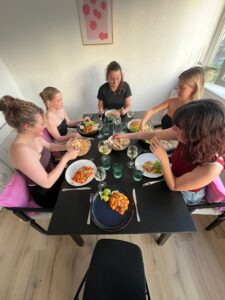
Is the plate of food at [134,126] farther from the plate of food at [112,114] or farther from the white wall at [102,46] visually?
the white wall at [102,46]

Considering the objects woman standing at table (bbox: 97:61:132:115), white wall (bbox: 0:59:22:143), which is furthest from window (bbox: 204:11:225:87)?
white wall (bbox: 0:59:22:143)

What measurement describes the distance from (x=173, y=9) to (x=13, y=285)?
3.48 meters

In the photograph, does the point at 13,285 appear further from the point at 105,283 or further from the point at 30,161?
the point at 30,161

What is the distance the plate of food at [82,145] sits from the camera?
1243 mm

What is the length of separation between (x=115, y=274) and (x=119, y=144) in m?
0.94

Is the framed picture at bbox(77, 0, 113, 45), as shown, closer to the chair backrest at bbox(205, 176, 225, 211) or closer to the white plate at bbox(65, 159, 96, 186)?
the white plate at bbox(65, 159, 96, 186)

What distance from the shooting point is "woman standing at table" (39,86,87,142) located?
152 centimetres

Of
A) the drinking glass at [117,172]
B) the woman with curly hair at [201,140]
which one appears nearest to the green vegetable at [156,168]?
the woman with curly hair at [201,140]

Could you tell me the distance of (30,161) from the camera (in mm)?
926

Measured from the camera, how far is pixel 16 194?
3.48ft

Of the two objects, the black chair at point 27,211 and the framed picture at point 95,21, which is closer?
the black chair at point 27,211

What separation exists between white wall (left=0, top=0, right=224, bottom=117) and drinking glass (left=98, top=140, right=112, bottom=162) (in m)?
1.55

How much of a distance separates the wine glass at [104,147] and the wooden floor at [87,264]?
97 centimetres

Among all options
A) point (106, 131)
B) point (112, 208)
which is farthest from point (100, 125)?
point (112, 208)
